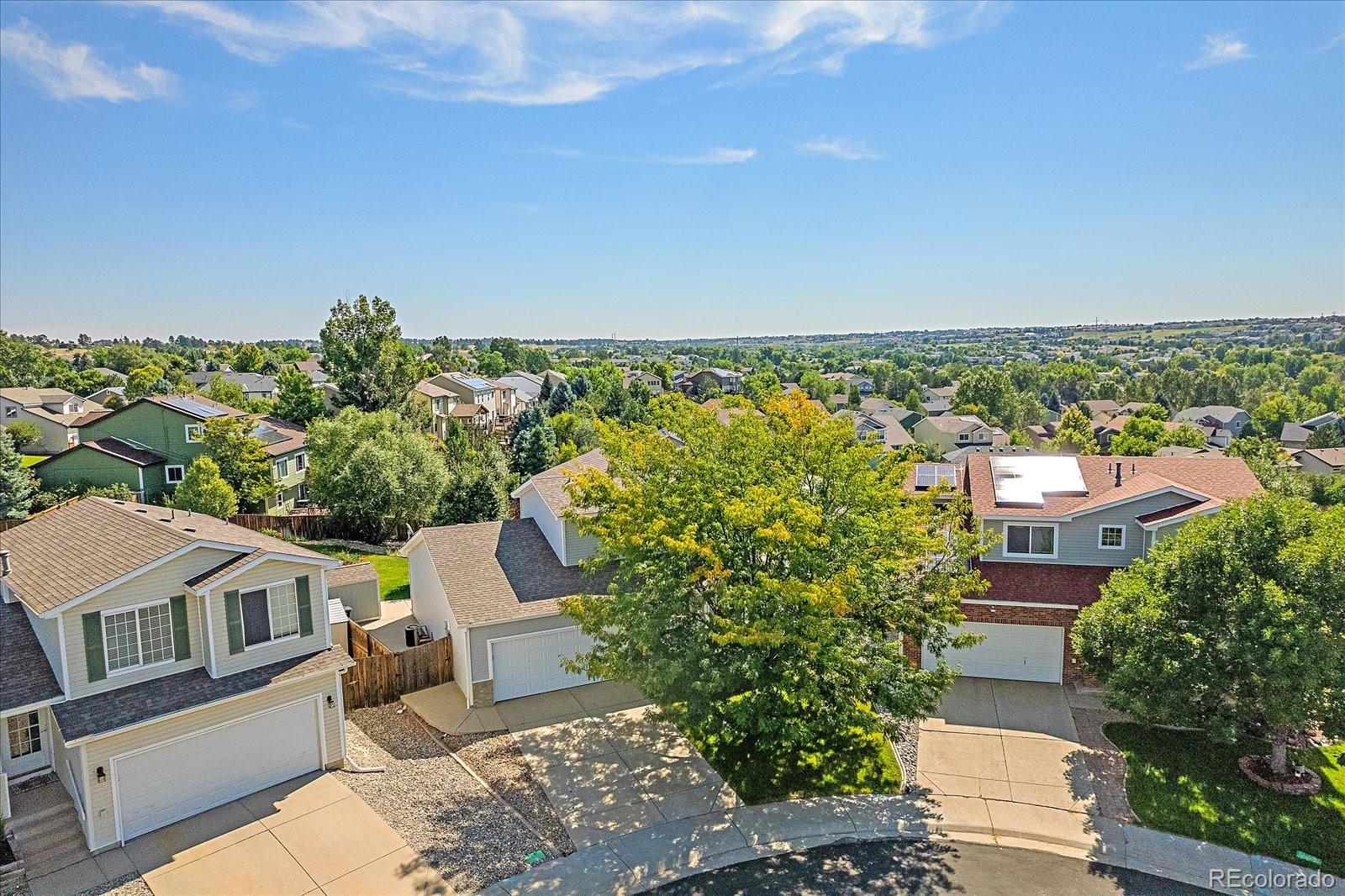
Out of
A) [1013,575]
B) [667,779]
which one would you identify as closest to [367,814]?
[667,779]

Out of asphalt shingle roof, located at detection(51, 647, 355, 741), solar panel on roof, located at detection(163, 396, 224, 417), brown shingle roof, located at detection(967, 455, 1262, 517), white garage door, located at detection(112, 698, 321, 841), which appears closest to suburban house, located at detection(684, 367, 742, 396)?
solar panel on roof, located at detection(163, 396, 224, 417)

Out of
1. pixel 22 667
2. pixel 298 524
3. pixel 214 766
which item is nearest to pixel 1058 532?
pixel 214 766

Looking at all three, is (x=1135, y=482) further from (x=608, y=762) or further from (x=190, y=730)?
(x=190, y=730)

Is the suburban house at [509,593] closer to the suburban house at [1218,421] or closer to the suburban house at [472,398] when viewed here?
the suburban house at [472,398]

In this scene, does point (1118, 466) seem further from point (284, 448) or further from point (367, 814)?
point (284, 448)

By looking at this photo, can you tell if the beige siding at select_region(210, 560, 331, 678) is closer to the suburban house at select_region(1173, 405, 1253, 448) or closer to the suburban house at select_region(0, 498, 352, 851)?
the suburban house at select_region(0, 498, 352, 851)
